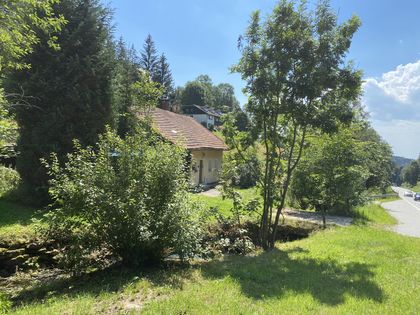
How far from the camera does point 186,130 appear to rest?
95.6 ft

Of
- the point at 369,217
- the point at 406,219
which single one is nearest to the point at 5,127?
the point at 369,217

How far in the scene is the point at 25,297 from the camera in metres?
6.29

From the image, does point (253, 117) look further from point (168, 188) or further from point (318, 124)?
point (168, 188)

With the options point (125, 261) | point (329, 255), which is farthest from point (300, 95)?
point (125, 261)

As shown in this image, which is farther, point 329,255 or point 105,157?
point 329,255

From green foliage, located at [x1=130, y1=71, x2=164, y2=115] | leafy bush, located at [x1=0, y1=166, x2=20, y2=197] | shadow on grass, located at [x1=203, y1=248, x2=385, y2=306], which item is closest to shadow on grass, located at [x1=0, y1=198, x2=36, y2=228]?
leafy bush, located at [x1=0, y1=166, x2=20, y2=197]

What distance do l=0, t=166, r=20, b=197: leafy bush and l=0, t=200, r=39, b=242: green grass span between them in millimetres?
769

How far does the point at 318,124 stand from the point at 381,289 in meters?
4.89

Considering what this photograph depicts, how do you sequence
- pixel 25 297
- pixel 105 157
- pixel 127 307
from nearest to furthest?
pixel 127 307 → pixel 25 297 → pixel 105 157

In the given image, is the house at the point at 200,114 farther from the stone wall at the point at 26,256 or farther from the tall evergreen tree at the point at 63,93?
the stone wall at the point at 26,256

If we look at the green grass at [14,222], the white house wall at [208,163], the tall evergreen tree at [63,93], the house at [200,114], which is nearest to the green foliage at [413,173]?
the house at [200,114]

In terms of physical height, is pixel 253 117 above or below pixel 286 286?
above

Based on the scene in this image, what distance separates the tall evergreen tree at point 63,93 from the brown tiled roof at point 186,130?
37.6ft

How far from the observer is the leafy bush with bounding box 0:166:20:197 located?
1298cm
